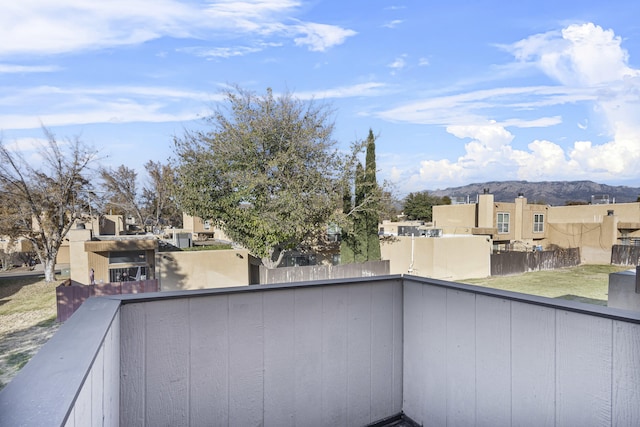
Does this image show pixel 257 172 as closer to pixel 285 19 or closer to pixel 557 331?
pixel 285 19

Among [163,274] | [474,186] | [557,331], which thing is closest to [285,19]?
[163,274]

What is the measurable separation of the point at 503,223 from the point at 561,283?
7083 mm

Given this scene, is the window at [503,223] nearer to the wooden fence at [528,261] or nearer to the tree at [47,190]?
the wooden fence at [528,261]

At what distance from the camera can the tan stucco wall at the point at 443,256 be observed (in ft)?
46.7

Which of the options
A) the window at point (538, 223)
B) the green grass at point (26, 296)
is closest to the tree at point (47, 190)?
the green grass at point (26, 296)

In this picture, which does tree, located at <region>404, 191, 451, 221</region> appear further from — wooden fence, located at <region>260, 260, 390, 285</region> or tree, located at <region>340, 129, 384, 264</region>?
wooden fence, located at <region>260, 260, 390, 285</region>

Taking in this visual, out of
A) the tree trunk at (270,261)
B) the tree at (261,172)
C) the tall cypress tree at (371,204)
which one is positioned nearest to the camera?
the tree at (261,172)

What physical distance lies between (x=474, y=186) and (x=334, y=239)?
95.3m

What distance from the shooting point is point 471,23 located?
789 centimetres

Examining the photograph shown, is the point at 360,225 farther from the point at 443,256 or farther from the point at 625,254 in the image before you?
the point at 625,254

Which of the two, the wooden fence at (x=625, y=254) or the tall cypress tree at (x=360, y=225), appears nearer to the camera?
the tall cypress tree at (x=360, y=225)

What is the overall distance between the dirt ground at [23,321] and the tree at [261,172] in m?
4.42

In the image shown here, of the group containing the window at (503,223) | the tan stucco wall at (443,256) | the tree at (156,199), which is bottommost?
the tan stucco wall at (443,256)

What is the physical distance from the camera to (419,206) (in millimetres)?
38531
